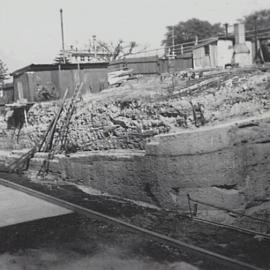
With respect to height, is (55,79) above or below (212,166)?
above

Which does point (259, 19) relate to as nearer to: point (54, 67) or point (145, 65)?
point (145, 65)

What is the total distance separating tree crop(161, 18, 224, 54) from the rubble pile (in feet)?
129

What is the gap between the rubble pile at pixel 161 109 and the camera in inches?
428

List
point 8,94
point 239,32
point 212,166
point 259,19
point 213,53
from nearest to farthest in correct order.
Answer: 1. point 212,166
2. point 239,32
3. point 8,94
4. point 213,53
5. point 259,19

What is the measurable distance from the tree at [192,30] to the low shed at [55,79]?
103 feet

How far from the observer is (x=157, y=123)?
11.9m

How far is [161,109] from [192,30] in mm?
44844

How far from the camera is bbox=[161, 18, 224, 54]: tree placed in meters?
54.0

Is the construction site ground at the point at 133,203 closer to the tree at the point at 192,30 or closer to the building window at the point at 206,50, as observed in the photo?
the building window at the point at 206,50

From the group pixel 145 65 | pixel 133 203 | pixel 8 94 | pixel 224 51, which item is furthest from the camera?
pixel 224 51

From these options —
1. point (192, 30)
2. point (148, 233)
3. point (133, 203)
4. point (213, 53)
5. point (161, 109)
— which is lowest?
point (133, 203)

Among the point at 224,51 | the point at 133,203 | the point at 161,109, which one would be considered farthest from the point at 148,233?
the point at 224,51

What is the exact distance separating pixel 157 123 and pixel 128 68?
16.8 meters

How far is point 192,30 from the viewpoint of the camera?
54.6 meters
